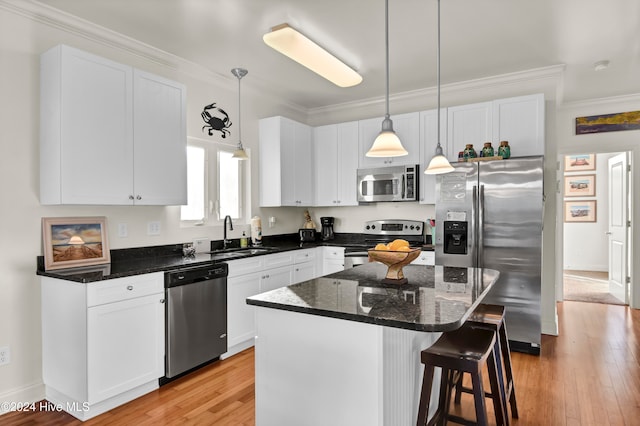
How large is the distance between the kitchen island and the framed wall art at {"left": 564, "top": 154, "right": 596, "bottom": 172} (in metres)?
7.63

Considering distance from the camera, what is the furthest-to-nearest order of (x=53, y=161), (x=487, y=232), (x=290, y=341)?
(x=487, y=232) < (x=53, y=161) < (x=290, y=341)

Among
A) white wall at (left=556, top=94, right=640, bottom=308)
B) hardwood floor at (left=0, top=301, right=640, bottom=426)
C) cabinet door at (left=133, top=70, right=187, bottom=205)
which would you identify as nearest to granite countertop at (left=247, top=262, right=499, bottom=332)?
hardwood floor at (left=0, top=301, right=640, bottom=426)

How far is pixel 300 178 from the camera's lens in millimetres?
4930

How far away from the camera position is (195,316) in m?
3.09

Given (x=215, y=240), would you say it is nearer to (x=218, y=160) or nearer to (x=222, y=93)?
(x=218, y=160)

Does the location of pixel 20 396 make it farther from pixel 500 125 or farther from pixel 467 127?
pixel 500 125

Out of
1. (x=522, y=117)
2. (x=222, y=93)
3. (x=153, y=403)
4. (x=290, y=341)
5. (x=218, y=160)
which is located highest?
(x=222, y=93)

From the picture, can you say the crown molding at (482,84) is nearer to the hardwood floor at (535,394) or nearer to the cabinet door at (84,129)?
the hardwood floor at (535,394)

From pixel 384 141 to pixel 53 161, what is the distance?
2231mm

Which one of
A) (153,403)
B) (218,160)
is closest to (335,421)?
(153,403)

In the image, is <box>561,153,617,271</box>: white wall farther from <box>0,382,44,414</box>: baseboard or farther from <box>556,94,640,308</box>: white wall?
<box>0,382,44,414</box>: baseboard

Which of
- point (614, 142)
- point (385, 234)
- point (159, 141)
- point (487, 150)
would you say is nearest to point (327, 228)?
point (385, 234)

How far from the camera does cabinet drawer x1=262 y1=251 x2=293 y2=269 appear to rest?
12.8 ft

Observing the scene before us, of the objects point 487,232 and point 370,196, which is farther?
point 370,196
